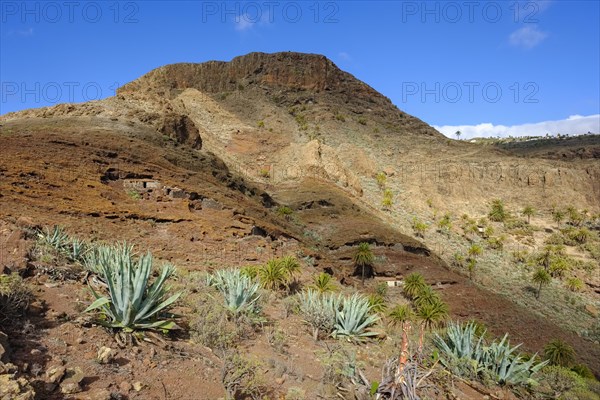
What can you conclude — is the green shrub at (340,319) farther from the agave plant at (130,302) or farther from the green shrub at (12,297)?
the green shrub at (12,297)

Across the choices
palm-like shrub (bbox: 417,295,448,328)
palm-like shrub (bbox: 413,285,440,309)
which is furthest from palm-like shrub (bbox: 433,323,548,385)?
palm-like shrub (bbox: 413,285,440,309)

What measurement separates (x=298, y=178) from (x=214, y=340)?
81.9 ft

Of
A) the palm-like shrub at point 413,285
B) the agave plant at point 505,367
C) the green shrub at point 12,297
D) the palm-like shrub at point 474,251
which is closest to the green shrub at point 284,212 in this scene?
the palm-like shrub at point 413,285

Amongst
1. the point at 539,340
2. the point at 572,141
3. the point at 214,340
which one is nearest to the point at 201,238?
the point at 214,340

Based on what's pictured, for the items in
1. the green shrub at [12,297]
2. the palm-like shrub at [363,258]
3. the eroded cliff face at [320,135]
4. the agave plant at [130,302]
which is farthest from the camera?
the eroded cliff face at [320,135]

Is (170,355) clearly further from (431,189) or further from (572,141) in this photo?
(572,141)

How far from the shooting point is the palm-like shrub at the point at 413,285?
17844mm

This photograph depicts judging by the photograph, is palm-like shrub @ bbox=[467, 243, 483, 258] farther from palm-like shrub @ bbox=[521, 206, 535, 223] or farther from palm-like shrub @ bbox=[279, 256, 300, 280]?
palm-like shrub @ bbox=[279, 256, 300, 280]

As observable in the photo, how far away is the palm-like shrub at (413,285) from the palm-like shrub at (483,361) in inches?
470

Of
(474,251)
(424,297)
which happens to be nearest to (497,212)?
(474,251)

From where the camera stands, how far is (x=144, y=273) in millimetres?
4609

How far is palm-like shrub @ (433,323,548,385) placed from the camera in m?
5.45

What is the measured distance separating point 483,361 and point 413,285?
1273 centimetres

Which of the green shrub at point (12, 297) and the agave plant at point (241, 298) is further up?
the green shrub at point (12, 297)
